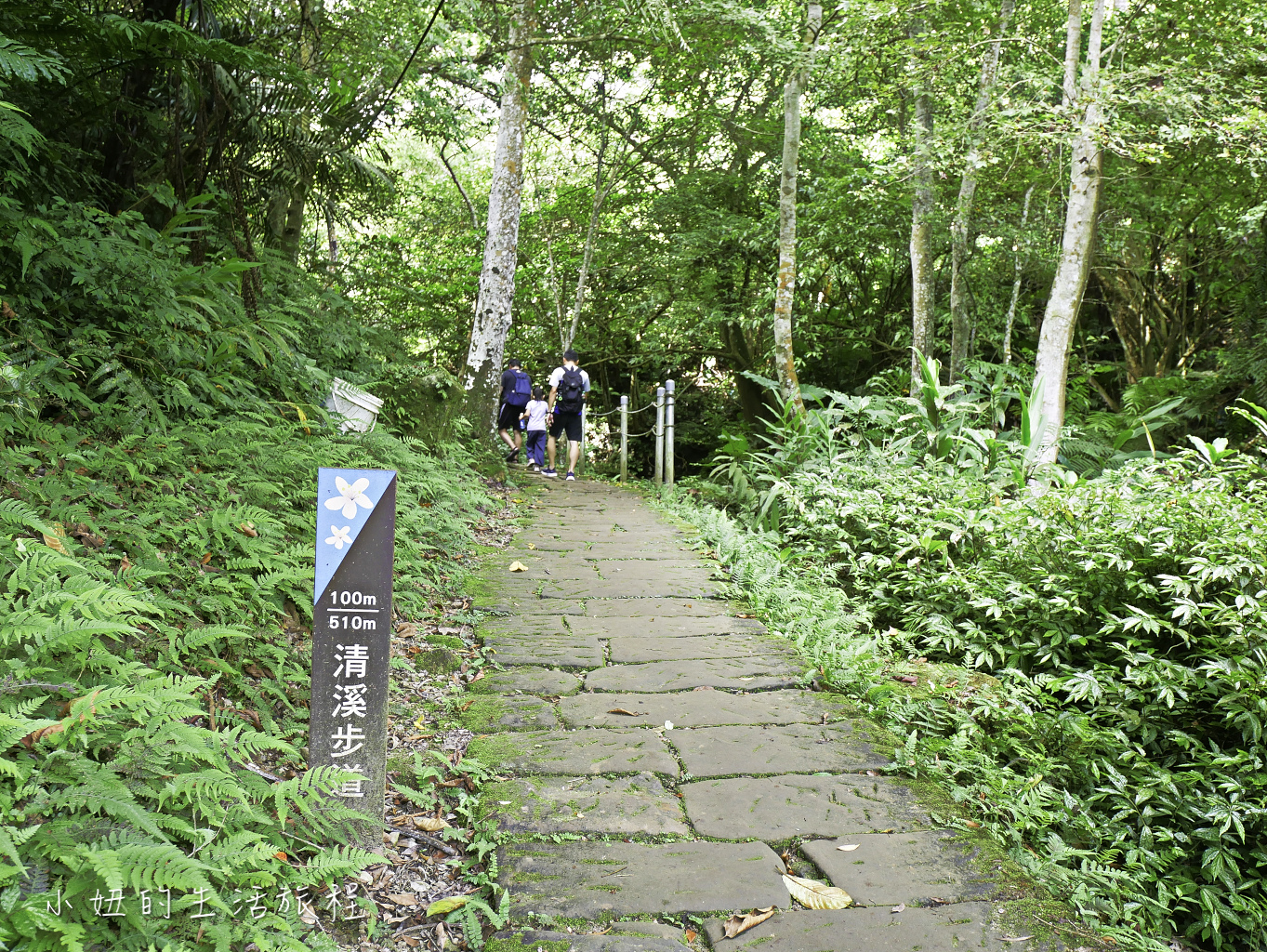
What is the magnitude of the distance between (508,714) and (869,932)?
1790 mm

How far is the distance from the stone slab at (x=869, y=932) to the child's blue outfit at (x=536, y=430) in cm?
918

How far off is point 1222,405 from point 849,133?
23.5 ft

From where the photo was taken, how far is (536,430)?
1149 centimetres

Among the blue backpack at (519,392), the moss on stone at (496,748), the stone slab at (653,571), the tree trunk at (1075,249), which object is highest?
the tree trunk at (1075,249)

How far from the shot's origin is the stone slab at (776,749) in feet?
10.4

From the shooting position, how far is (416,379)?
8.56 m

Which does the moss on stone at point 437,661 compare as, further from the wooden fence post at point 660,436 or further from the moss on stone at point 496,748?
the wooden fence post at point 660,436

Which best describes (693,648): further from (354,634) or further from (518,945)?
(518,945)

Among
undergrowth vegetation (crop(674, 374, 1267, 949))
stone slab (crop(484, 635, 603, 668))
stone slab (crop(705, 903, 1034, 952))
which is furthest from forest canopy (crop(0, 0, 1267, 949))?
stone slab (crop(484, 635, 603, 668))

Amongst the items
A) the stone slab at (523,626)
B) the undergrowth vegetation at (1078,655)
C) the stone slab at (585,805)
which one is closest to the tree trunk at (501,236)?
the undergrowth vegetation at (1078,655)

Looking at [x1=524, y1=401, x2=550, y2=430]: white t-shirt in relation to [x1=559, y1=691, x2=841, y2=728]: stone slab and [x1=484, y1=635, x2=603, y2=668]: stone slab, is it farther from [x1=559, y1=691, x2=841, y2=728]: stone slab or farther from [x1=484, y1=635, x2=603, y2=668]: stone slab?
[x1=559, y1=691, x2=841, y2=728]: stone slab

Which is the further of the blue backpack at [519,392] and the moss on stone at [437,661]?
the blue backpack at [519,392]

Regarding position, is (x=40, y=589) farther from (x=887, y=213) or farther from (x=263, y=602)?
(x=887, y=213)

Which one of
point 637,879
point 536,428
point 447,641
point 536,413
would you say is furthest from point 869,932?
point 536,428
